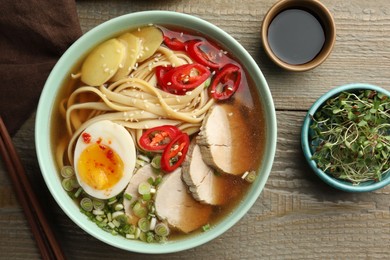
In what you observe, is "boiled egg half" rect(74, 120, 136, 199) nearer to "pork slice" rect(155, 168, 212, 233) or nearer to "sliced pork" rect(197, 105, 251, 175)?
"pork slice" rect(155, 168, 212, 233)

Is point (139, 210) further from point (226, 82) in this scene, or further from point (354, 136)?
point (354, 136)

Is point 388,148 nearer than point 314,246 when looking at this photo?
Yes

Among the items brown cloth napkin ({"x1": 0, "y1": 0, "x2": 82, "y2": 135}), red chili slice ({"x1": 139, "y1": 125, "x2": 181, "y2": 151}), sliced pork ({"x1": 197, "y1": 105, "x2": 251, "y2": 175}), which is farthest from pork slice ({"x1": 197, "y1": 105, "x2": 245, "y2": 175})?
brown cloth napkin ({"x1": 0, "y1": 0, "x2": 82, "y2": 135})

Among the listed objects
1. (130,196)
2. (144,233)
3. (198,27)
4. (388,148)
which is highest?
(198,27)

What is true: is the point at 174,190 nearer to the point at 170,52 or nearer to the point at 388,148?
the point at 170,52

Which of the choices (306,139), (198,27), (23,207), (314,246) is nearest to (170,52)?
(198,27)

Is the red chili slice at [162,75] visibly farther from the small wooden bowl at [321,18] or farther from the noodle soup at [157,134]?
the small wooden bowl at [321,18]

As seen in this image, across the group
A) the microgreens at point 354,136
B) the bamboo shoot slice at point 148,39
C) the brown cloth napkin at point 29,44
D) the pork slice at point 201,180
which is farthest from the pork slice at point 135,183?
the microgreens at point 354,136
